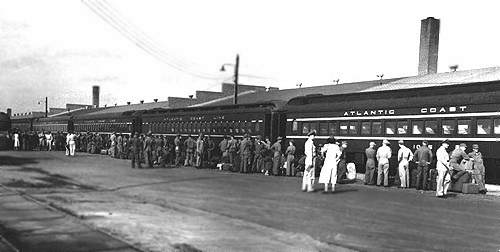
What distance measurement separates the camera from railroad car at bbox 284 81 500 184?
1476 centimetres

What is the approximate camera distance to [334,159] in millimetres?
13789

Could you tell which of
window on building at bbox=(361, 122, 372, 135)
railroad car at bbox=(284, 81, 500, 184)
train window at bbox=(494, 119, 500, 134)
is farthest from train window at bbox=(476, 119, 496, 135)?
window on building at bbox=(361, 122, 372, 135)

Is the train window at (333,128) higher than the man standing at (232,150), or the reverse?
the train window at (333,128)

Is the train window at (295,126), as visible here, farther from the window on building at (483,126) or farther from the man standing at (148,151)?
the window on building at (483,126)

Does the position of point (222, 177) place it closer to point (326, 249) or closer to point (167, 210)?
point (167, 210)

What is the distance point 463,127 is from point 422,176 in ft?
6.38

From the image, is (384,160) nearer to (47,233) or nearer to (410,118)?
(410,118)

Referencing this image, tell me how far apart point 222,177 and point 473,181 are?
8.67 metres

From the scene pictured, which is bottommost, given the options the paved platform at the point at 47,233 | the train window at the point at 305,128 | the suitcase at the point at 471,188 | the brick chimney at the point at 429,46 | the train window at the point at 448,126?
the paved platform at the point at 47,233

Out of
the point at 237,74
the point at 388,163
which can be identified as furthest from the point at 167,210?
the point at 237,74

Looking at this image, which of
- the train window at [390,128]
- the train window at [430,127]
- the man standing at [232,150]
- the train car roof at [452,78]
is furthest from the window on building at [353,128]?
the train car roof at [452,78]

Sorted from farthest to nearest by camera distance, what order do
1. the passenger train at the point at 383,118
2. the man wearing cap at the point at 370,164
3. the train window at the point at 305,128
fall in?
1. the train window at the point at 305,128
2. the man wearing cap at the point at 370,164
3. the passenger train at the point at 383,118

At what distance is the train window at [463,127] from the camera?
1513 cm

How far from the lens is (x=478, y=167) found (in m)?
14.3
